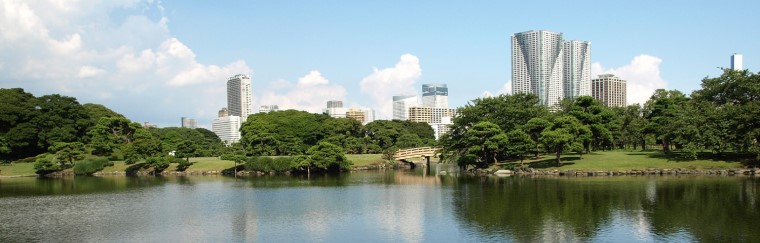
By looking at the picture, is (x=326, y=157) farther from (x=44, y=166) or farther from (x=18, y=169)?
(x=18, y=169)

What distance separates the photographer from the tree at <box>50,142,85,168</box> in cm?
6462

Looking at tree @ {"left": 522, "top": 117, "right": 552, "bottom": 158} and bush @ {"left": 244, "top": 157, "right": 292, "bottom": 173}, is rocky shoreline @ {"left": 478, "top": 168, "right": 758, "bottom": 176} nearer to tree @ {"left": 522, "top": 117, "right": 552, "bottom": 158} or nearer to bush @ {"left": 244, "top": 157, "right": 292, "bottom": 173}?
tree @ {"left": 522, "top": 117, "right": 552, "bottom": 158}

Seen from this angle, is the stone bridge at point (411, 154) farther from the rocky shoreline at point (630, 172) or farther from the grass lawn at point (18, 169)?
the grass lawn at point (18, 169)

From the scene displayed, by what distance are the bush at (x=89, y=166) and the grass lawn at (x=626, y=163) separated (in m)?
48.9

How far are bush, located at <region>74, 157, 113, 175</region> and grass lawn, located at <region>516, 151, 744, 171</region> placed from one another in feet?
160

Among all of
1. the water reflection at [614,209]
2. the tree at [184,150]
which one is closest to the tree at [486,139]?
the water reflection at [614,209]

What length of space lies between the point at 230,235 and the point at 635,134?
176 ft

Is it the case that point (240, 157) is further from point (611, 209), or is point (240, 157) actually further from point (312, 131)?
point (611, 209)

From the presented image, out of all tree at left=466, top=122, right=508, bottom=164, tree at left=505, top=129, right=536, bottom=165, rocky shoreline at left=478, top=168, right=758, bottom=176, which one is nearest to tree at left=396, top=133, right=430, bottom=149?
tree at left=466, top=122, right=508, bottom=164

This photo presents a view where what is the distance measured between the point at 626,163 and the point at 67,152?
60021 millimetres

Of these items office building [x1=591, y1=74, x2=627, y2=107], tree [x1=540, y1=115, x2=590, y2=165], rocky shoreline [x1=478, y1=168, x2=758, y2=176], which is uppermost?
office building [x1=591, y1=74, x2=627, y2=107]

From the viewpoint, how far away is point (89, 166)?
6519cm

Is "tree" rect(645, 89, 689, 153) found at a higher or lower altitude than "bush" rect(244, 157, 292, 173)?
higher

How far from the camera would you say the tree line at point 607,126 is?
1742 inches
